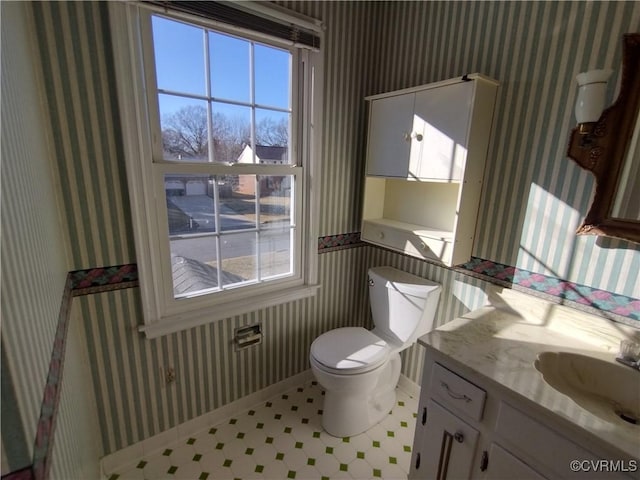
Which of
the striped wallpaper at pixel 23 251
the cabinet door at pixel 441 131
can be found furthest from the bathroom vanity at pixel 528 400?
the striped wallpaper at pixel 23 251

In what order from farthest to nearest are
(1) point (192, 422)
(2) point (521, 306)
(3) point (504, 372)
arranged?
(1) point (192, 422) → (2) point (521, 306) → (3) point (504, 372)

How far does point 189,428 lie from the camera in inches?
66.4

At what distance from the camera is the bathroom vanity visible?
0.85 metres

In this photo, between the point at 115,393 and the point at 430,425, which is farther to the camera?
the point at 115,393

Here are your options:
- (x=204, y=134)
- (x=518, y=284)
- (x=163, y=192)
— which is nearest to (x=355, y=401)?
(x=518, y=284)

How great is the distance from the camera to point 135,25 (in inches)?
47.7

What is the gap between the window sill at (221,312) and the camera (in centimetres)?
146

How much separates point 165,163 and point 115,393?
3.55 ft

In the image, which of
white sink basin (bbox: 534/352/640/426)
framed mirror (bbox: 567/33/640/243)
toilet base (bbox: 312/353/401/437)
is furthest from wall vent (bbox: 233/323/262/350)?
framed mirror (bbox: 567/33/640/243)

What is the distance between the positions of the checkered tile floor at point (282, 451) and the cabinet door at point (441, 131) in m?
1.42

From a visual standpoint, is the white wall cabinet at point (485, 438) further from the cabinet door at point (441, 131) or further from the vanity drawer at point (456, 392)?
the cabinet door at point (441, 131)

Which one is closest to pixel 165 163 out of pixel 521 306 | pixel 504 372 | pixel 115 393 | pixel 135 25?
pixel 135 25

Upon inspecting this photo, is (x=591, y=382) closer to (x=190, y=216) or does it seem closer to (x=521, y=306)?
(x=521, y=306)

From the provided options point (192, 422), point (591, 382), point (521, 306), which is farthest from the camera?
point (192, 422)
